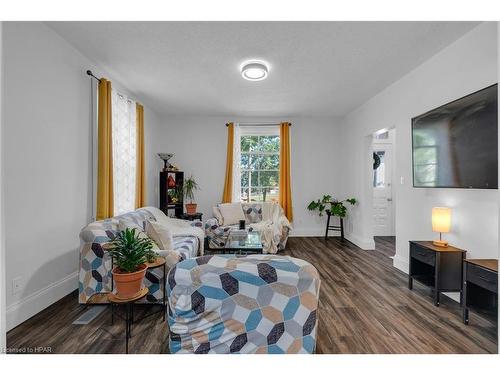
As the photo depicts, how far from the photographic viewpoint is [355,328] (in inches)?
81.9

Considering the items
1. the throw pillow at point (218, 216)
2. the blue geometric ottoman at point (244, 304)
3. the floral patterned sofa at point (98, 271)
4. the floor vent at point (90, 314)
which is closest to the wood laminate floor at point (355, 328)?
the floor vent at point (90, 314)

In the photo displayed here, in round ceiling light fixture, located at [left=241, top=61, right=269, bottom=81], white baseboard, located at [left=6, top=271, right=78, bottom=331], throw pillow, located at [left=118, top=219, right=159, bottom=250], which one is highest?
round ceiling light fixture, located at [left=241, top=61, right=269, bottom=81]

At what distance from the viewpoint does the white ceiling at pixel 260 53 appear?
7.64 ft

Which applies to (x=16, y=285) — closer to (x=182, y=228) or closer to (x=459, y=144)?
(x=182, y=228)

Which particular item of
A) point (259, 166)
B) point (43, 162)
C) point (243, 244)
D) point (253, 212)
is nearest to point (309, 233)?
point (253, 212)

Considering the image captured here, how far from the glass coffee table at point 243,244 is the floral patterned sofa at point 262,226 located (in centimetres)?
36

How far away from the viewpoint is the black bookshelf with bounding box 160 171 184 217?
4828mm

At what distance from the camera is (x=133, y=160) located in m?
4.09

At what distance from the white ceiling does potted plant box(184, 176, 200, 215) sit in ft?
5.95

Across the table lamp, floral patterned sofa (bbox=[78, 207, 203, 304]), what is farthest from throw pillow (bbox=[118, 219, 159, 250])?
the table lamp

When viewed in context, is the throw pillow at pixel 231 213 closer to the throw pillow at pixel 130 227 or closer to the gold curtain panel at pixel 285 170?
the gold curtain panel at pixel 285 170

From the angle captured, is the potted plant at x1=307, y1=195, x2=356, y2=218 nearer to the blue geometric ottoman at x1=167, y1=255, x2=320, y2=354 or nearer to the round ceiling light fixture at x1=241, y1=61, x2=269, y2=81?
the round ceiling light fixture at x1=241, y1=61, x2=269, y2=81
